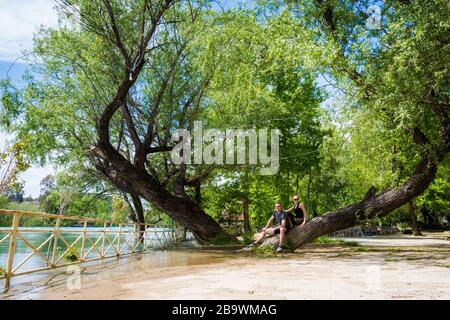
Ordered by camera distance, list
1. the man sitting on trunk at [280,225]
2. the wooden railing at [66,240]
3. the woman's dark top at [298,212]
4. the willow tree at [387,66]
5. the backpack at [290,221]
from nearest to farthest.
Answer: the wooden railing at [66,240] < the willow tree at [387,66] < the man sitting on trunk at [280,225] < the backpack at [290,221] < the woman's dark top at [298,212]

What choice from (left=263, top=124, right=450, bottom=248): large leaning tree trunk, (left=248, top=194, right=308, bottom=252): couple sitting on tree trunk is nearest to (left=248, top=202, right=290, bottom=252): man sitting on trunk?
(left=248, top=194, right=308, bottom=252): couple sitting on tree trunk

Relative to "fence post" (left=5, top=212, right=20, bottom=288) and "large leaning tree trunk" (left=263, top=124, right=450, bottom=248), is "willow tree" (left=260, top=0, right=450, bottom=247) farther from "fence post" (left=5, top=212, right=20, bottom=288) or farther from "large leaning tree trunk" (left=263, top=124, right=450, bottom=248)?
"fence post" (left=5, top=212, right=20, bottom=288)

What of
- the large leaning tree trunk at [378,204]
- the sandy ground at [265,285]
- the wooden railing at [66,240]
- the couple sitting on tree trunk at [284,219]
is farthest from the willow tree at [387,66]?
the wooden railing at [66,240]

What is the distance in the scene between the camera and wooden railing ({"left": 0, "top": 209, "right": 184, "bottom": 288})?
7078 millimetres

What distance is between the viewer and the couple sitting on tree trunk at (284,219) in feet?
39.5

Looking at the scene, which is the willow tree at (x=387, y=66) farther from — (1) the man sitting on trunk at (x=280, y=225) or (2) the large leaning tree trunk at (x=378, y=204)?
(1) the man sitting on trunk at (x=280, y=225)

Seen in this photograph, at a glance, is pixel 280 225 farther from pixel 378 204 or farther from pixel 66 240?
pixel 66 240

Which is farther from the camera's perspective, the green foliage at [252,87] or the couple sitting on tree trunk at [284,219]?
the couple sitting on tree trunk at [284,219]

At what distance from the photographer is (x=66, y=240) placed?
1686 centimetres

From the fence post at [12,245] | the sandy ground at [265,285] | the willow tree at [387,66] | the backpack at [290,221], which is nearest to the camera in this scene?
the sandy ground at [265,285]

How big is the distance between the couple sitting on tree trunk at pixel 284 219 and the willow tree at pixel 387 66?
307 millimetres

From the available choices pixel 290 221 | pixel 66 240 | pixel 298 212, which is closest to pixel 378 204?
pixel 298 212

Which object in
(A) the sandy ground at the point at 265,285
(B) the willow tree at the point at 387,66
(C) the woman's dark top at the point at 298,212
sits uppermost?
(B) the willow tree at the point at 387,66

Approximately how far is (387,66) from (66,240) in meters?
14.5
